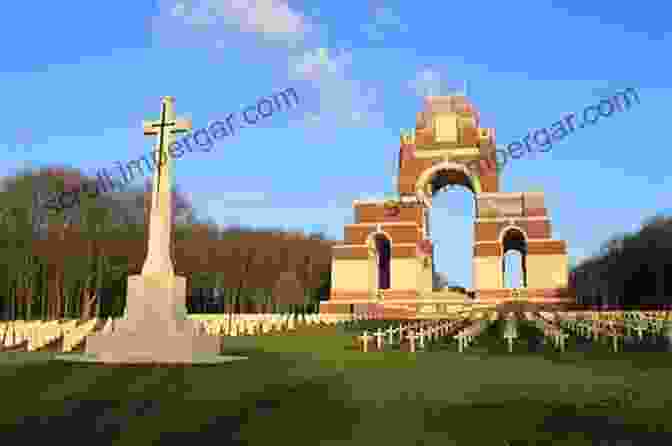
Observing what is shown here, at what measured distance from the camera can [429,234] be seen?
51500 mm

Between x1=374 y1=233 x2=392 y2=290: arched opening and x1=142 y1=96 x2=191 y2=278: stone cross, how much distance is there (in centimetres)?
3500

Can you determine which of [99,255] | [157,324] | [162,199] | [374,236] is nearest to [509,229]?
[374,236]

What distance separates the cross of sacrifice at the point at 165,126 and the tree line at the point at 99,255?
78.5 ft

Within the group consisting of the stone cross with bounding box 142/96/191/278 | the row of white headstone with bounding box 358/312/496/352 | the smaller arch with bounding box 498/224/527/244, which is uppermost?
the smaller arch with bounding box 498/224/527/244

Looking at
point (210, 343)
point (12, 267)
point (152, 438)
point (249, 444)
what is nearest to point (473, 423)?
point (249, 444)

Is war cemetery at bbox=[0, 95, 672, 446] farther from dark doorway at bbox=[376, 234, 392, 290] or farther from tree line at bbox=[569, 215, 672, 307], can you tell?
tree line at bbox=[569, 215, 672, 307]

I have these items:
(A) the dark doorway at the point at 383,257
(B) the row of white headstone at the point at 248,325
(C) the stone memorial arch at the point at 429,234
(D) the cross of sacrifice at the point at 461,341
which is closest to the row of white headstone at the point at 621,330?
(D) the cross of sacrifice at the point at 461,341

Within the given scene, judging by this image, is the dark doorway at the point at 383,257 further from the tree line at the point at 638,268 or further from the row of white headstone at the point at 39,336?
the row of white headstone at the point at 39,336

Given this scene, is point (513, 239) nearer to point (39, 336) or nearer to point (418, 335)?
point (418, 335)

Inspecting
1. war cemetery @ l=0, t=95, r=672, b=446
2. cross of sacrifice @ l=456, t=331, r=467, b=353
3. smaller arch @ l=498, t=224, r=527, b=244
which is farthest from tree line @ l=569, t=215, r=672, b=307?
cross of sacrifice @ l=456, t=331, r=467, b=353

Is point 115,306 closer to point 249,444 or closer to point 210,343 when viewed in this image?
point 210,343

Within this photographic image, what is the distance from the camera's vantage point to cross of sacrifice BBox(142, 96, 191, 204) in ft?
40.3

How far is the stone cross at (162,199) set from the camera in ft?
37.5

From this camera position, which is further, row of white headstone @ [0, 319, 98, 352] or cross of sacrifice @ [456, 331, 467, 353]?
row of white headstone @ [0, 319, 98, 352]
